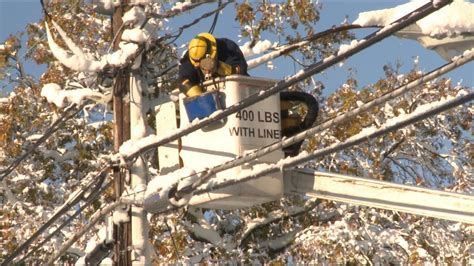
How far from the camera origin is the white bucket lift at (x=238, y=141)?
307 inches

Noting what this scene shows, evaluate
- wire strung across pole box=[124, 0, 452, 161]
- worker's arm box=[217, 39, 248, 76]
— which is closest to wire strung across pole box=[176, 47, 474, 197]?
wire strung across pole box=[124, 0, 452, 161]

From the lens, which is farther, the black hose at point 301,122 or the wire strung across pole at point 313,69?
the black hose at point 301,122

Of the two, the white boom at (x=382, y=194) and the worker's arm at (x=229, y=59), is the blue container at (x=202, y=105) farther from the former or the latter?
the white boom at (x=382, y=194)

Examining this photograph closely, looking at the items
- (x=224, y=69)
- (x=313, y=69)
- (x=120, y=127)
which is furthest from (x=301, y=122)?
(x=313, y=69)

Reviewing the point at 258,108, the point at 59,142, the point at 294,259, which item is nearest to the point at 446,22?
the point at 258,108

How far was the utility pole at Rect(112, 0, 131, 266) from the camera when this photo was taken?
28.4 feet

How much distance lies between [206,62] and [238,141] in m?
0.78

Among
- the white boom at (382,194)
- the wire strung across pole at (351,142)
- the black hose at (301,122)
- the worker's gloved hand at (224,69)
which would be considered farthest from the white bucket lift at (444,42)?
the worker's gloved hand at (224,69)

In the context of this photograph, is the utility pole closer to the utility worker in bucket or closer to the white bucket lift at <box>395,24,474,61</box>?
the utility worker in bucket

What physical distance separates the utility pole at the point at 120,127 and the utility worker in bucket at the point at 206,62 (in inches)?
25.5

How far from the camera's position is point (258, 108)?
7.97m

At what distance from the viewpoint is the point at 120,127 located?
29.1 ft

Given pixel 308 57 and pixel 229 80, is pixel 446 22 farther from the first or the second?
pixel 308 57

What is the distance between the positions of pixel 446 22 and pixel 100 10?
11.7 ft
